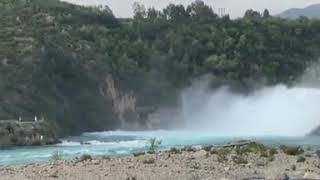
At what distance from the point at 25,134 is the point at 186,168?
173ft

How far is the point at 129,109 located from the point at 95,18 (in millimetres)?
30491

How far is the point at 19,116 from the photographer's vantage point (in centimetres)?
10000

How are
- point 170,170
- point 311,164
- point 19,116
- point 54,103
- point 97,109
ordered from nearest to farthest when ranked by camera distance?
point 170,170, point 311,164, point 19,116, point 54,103, point 97,109

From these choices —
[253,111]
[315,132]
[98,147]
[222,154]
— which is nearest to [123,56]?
[253,111]

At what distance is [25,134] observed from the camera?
88.6m

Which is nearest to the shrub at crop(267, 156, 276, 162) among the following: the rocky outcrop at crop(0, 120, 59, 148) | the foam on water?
the foam on water

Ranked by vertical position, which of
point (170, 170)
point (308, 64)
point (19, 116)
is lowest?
point (170, 170)

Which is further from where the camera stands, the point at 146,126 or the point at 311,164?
the point at 146,126

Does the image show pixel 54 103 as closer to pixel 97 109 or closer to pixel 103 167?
pixel 97 109

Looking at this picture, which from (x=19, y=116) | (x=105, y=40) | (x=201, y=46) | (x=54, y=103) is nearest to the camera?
(x=19, y=116)

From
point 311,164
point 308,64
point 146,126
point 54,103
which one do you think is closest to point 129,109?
point 146,126

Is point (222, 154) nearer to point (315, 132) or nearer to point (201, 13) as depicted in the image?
point (315, 132)

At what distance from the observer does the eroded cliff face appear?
122125 mm

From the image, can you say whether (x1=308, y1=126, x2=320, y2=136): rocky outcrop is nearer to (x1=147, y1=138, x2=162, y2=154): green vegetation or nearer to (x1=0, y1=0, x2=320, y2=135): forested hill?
(x1=0, y1=0, x2=320, y2=135): forested hill
